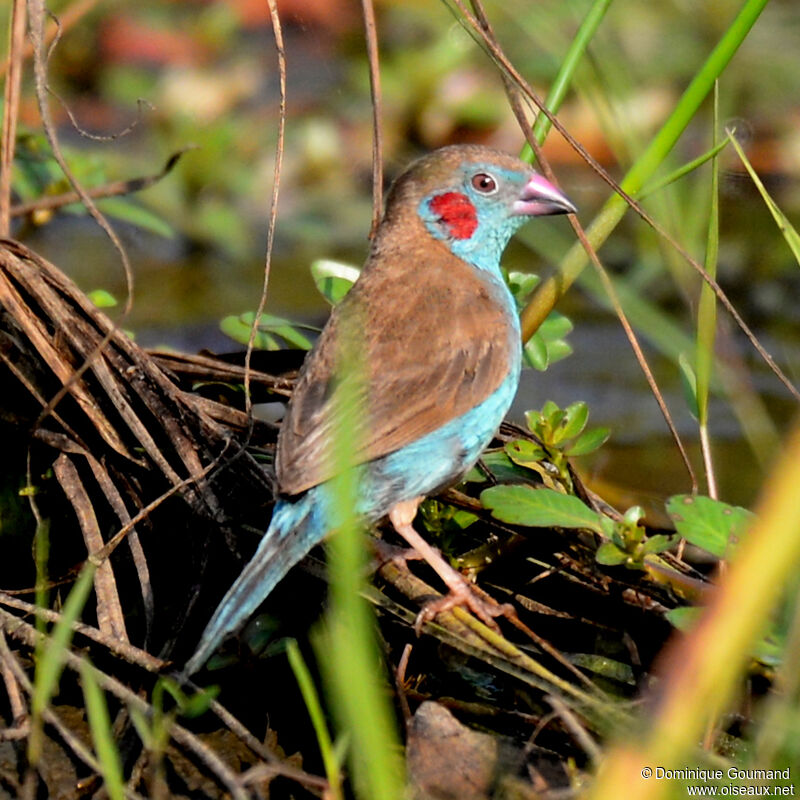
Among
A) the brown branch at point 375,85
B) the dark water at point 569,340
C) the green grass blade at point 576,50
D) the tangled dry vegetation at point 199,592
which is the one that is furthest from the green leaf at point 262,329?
the dark water at point 569,340

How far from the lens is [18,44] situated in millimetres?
3633

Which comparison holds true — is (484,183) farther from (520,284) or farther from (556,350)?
(556,350)

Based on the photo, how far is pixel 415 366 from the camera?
125 inches

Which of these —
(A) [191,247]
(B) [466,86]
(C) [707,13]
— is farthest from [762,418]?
(C) [707,13]

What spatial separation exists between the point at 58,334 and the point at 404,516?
0.93 m

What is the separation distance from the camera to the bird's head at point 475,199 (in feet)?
11.9

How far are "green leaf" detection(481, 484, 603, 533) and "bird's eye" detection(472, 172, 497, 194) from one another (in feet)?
3.59

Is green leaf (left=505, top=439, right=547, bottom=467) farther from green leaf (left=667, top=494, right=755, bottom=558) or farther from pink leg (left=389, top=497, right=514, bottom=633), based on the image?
green leaf (left=667, top=494, right=755, bottom=558)

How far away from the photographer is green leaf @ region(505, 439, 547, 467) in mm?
3129

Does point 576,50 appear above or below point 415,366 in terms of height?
above

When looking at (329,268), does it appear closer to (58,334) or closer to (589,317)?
(58,334)

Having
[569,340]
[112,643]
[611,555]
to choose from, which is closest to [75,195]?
[112,643]

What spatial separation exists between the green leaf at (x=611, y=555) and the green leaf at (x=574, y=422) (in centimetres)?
41

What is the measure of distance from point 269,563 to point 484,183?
141cm
